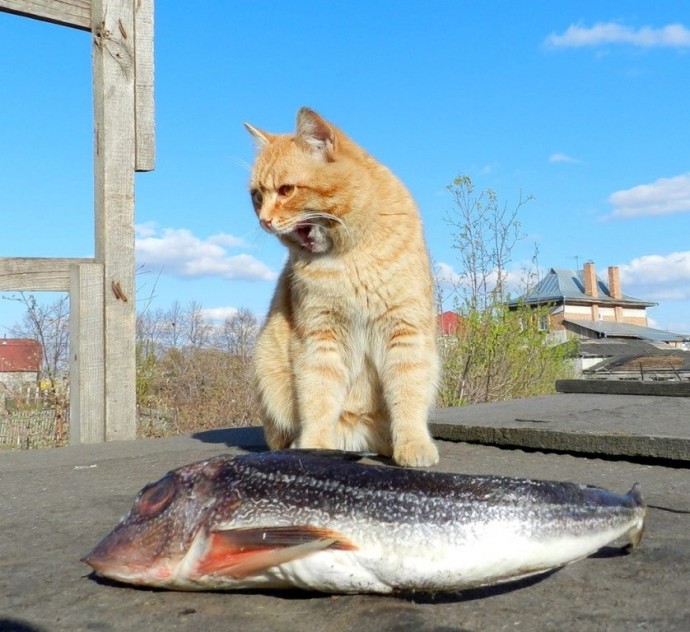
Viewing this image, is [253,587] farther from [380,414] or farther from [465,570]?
[380,414]

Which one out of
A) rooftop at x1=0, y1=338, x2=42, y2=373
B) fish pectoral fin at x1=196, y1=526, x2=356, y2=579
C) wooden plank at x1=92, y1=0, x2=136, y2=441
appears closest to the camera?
fish pectoral fin at x1=196, y1=526, x2=356, y2=579

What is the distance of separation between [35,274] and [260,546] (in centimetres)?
393

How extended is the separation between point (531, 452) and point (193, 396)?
507cm

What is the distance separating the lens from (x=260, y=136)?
4344 mm

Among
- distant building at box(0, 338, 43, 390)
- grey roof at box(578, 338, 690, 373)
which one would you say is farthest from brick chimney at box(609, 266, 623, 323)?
distant building at box(0, 338, 43, 390)

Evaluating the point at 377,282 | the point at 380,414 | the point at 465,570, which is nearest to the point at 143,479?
the point at 380,414

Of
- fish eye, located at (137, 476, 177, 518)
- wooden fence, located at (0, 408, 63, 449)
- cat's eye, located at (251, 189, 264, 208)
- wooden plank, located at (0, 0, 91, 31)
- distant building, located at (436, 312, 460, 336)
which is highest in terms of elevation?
wooden plank, located at (0, 0, 91, 31)

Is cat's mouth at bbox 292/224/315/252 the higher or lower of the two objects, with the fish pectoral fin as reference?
higher

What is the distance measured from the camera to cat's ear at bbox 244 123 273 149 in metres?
4.31

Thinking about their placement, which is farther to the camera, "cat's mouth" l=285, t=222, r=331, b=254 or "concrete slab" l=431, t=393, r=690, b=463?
"cat's mouth" l=285, t=222, r=331, b=254

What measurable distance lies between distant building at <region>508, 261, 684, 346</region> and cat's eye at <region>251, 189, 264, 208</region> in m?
52.2

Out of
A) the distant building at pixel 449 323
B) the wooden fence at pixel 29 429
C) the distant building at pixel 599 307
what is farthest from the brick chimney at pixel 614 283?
the wooden fence at pixel 29 429

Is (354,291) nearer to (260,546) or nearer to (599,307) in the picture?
(260,546)

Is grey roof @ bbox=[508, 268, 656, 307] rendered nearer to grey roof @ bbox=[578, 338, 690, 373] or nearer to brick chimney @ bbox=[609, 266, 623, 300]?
brick chimney @ bbox=[609, 266, 623, 300]
